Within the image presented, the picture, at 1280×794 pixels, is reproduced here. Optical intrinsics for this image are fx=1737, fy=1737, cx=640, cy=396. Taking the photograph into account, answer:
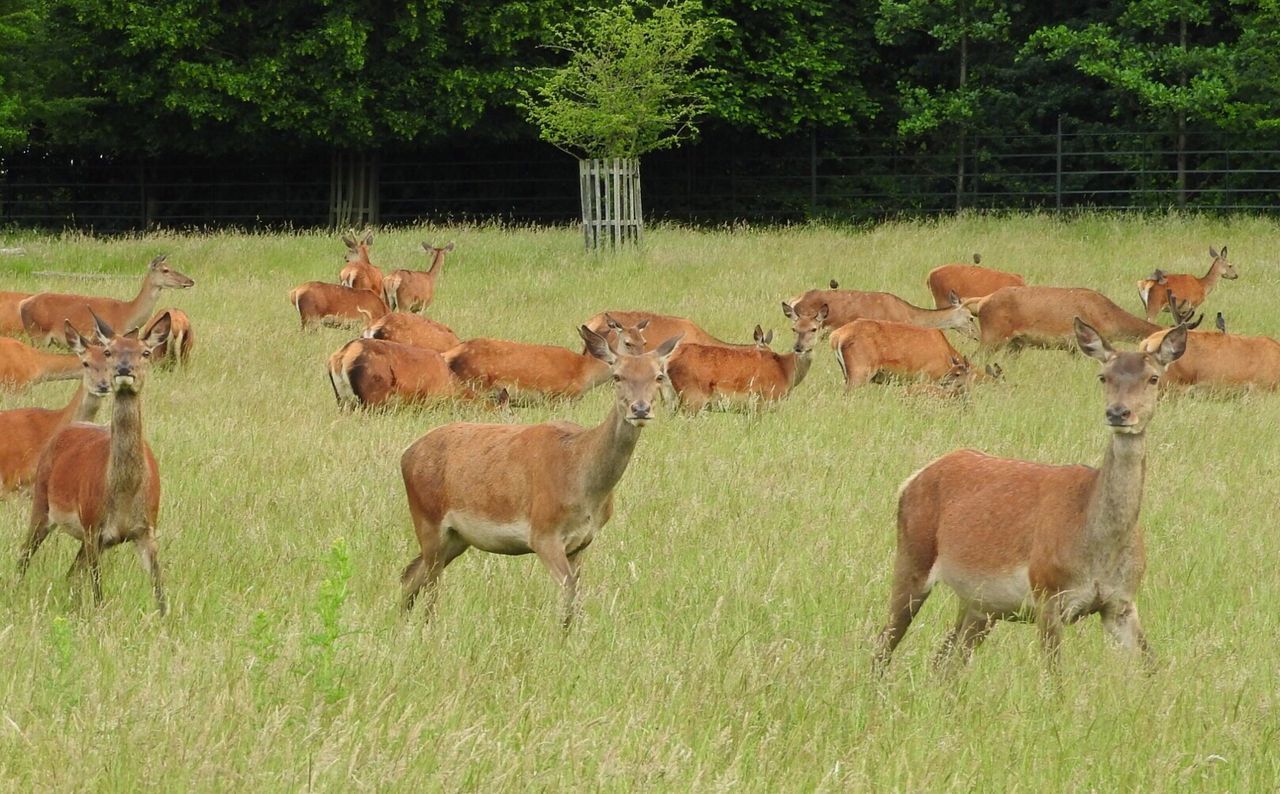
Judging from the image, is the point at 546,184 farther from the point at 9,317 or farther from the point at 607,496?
the point at 607,496

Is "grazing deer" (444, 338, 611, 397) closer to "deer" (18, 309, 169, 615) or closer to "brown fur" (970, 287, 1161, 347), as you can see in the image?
"brown fur" (970, 287, 1161, 347)

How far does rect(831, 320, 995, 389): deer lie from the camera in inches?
576

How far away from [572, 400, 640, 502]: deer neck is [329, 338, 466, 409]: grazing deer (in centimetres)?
565

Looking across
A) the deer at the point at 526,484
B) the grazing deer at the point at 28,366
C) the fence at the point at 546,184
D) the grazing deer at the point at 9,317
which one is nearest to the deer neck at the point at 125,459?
the deer at the point at 526,484

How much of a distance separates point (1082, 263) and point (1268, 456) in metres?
11.8

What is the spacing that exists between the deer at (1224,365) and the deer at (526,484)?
8.12 metres

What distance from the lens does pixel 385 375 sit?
12570mm

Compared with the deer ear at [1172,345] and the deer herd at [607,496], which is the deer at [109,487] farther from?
the deer ear at [1172,345]

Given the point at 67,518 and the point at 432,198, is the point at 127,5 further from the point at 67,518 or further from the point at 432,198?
the point at 67,518

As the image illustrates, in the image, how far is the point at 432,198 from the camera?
35.7 meters

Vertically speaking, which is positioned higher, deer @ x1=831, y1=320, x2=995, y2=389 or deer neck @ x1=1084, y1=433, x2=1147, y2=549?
deer neck @ x1=1084, y1=433, x2=1147, y2=549

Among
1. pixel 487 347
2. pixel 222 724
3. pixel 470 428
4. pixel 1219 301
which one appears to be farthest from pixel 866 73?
pixel 222 724

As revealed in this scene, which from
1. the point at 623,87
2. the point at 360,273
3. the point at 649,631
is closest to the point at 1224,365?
the point at 649,631

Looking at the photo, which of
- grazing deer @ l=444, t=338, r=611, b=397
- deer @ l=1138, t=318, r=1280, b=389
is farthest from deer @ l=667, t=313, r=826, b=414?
deer @ l=1138, t=318, r=1280, b=389
